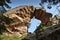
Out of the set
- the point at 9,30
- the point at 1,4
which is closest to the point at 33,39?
the point at 1,4

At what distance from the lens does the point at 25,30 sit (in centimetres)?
4178

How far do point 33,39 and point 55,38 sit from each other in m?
→ 1.18

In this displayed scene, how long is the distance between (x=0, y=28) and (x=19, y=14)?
23.3m

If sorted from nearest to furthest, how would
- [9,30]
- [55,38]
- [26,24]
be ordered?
[55,38] < [9,30] < [26,24]

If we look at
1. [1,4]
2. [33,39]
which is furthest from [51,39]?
[1,4]

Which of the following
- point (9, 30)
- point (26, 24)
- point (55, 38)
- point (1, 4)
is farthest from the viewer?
point (26, 24)

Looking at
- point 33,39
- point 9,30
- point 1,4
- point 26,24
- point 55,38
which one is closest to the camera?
point 55,38

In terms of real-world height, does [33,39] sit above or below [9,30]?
above

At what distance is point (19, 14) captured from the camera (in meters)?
42.9

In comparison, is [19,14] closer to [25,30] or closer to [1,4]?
[25,30]

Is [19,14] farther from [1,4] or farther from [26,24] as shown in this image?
[1,4]

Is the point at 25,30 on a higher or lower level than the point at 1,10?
lower

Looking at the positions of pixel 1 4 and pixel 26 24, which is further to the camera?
pixel 26 24

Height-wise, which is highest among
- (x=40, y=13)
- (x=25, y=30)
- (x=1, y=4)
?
(x=1, y=4)
